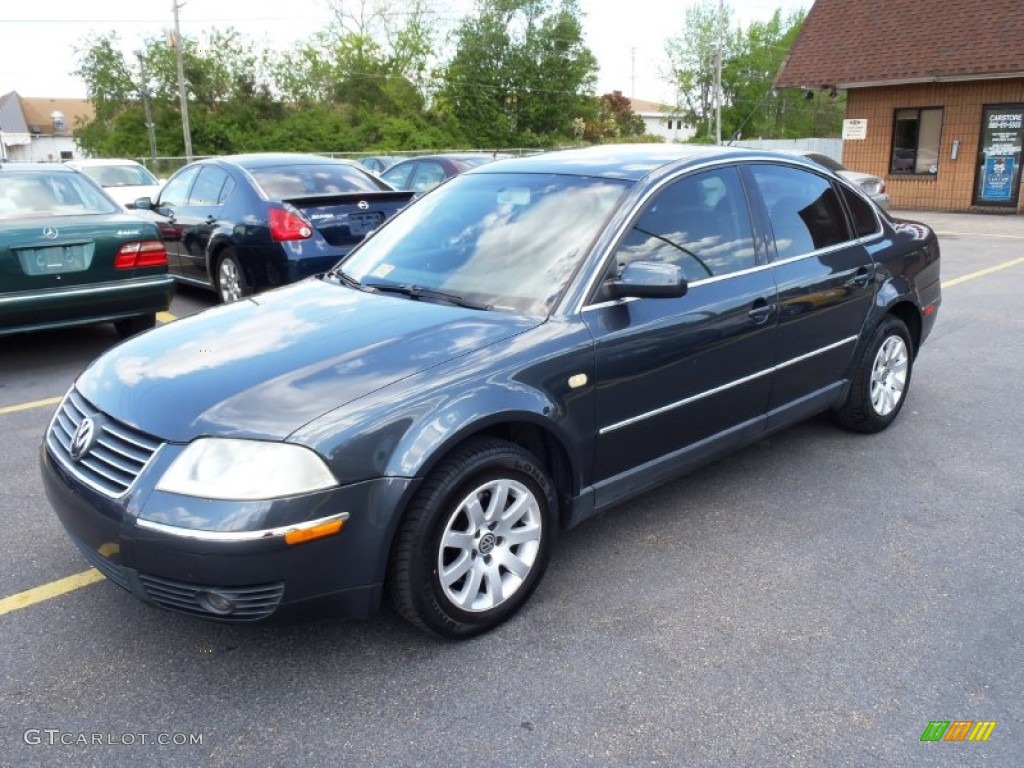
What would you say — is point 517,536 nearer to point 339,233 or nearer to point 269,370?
point 269,370

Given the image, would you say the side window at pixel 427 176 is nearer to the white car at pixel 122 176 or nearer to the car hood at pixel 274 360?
the white car at pixel 122 176

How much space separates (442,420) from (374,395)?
0.23 meters

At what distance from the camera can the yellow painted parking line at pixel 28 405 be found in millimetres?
5427

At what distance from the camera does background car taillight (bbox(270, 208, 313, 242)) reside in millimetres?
7293

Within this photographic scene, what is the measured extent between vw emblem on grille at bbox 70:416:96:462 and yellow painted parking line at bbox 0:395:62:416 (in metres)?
3.00

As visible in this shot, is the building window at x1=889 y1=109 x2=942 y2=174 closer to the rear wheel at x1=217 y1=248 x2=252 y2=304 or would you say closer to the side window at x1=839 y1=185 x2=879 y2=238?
the side window at x1=839 y1=185 x2=879 y2=238

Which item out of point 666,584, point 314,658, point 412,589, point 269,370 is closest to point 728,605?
point 666,584

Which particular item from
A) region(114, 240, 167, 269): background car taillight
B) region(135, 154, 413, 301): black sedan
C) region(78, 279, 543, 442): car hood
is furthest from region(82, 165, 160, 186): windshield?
region(78, 279, 543, 442): car hood

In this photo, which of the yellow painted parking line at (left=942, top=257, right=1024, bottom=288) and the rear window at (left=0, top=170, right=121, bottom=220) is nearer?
the rear window at (left=0, top=170, right=121, bottom=220)

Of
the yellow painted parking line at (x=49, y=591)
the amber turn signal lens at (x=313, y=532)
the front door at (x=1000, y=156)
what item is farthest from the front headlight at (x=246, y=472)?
the front door at (x=1000, y=156)

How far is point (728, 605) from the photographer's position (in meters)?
3.16

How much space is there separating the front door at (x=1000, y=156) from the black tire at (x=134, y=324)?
59.4ft

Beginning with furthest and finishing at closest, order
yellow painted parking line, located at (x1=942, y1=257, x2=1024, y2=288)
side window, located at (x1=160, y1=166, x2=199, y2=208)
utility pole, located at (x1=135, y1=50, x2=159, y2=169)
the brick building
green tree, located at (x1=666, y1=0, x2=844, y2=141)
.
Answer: green tree, located at (x1=666, y1=0, x2=844, y2=141) → utility pole, located at (x1=135, y1=50, x2=159, y2=169) → the brick building → yellow painted parking line, located at (x1=942, y1=257, x2=1024, y2=288) → side window, located at (x1=160, y1=166, x2=199, y2=208)

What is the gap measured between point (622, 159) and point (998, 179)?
18.2 meters
